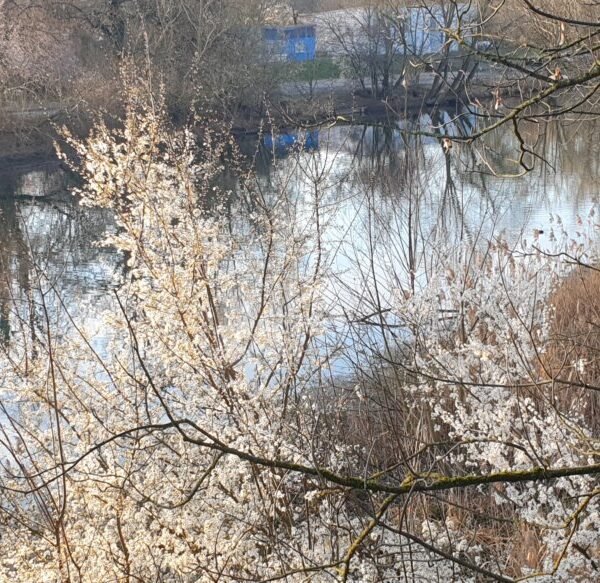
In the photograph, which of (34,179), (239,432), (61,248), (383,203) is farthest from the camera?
(34,179)

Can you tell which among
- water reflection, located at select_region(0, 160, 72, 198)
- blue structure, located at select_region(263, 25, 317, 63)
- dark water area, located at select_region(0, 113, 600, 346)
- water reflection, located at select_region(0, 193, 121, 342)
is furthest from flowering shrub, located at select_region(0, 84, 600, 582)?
blue structure, located at select_region(263, 25, 317, 63)

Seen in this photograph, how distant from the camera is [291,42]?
29891mm

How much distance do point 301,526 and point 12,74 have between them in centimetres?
2072

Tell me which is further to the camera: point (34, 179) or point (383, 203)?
point (34, 179)

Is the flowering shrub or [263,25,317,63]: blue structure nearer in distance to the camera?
the flowering shrub

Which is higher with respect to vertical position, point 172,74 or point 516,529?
point 172,74

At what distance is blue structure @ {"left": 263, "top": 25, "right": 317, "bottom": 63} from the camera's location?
26.0 meters

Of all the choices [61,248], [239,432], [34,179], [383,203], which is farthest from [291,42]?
[239,432]

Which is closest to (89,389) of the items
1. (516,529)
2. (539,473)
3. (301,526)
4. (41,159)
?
(301,526)

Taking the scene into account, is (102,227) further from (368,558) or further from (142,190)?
(368,558)

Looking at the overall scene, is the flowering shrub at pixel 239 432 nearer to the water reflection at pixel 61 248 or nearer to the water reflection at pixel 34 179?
the water reflection at pixel 61 248

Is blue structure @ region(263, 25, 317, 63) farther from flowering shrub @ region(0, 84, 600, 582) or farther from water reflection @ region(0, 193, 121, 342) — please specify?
flowering shrub @ region(0, 84, 600, 582)

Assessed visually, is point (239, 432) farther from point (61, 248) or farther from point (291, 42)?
point (291, 42)

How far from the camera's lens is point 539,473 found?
1.64 m
